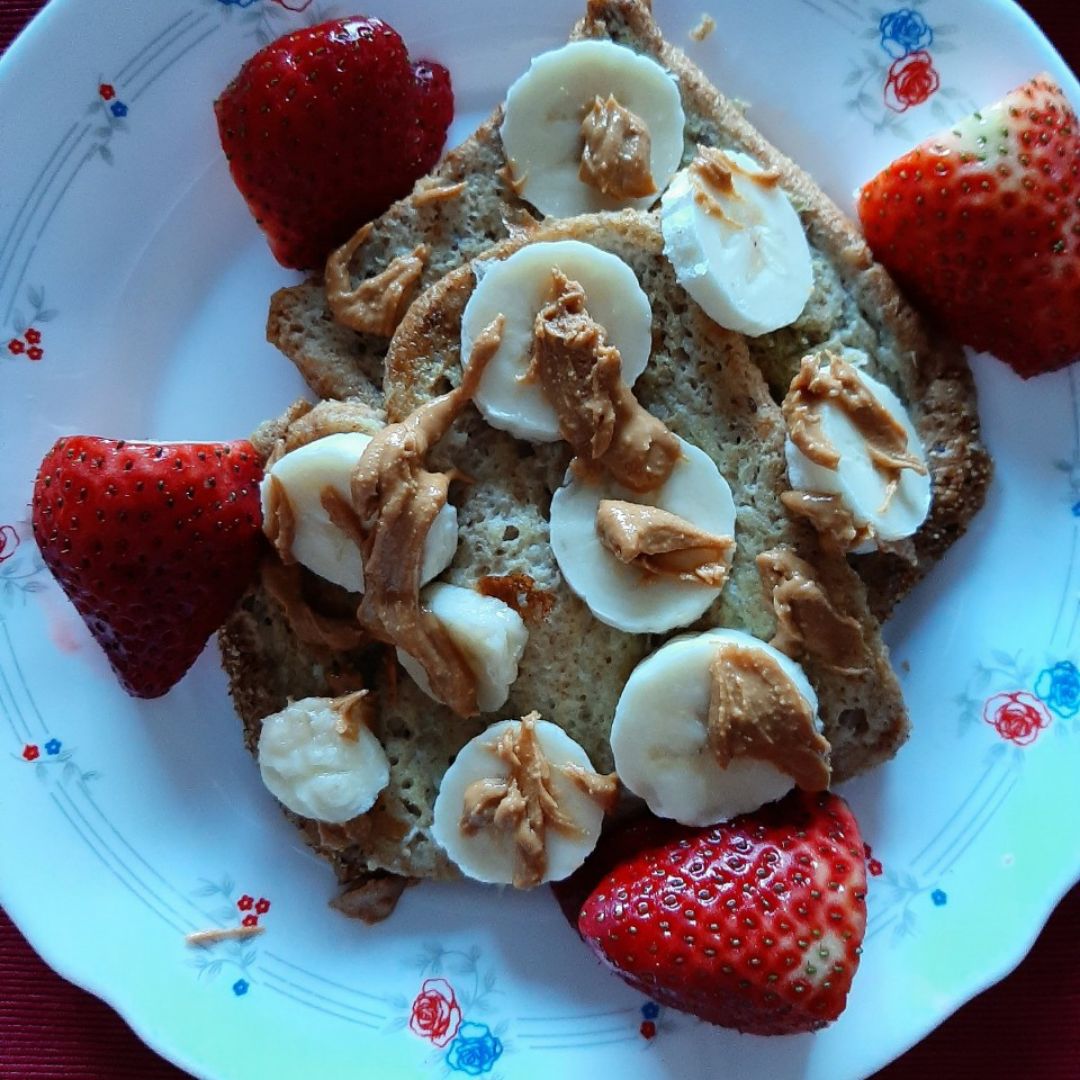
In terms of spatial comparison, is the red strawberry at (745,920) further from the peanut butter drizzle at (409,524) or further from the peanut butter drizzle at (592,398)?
the peanut butter drizzle at (592,398)

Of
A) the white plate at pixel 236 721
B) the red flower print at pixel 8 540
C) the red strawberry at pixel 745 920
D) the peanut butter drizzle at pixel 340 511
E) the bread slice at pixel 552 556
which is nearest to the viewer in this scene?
the red strawberry at pixel 745 920

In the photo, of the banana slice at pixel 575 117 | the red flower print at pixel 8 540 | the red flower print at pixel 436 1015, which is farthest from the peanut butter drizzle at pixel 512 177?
the red flower print at pixel 436 1015

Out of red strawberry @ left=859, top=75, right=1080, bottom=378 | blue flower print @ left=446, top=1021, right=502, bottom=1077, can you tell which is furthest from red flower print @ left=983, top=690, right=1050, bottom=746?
blue flower print @ left=446, top=1021, right=502, bottom=1077

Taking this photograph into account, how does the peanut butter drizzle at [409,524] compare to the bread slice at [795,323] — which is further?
the bread slice at [795,323]

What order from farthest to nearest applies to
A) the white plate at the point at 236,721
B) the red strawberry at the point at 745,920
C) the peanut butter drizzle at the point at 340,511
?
the white plate at the point at 236,721, the peanut butter drizzle at the point at 340,511, the red strawberry at the point at 745,920

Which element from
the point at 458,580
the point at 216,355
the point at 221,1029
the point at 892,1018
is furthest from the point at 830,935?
the point at 216,355

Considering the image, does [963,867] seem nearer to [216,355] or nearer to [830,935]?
[830,935]

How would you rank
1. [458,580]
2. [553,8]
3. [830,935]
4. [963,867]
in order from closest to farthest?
[830,935] → [458,580] → [963,867] → [553,8]
